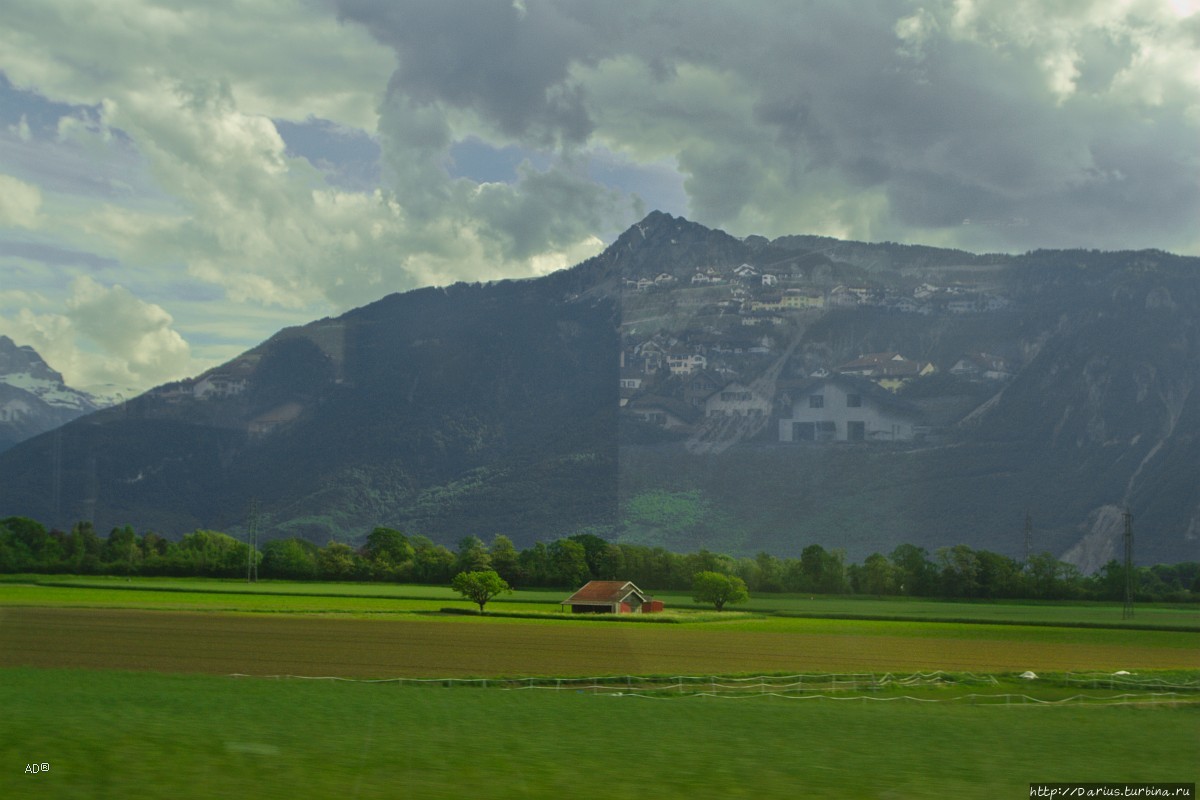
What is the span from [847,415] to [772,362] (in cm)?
1179

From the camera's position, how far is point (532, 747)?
1295 centimetres

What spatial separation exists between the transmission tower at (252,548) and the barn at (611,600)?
101 ft

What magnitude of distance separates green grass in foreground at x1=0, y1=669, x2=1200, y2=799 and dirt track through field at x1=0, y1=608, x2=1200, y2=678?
1167 centimetres

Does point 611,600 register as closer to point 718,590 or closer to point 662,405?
point 718,590

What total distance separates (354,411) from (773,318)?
164 ft

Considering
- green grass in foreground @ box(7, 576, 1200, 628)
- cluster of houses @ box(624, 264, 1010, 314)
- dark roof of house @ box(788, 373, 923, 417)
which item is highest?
cluster of houses @ box(624, 264, 1010, 314)

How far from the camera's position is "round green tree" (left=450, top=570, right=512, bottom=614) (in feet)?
209

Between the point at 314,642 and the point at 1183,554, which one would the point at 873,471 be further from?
the point at 314,642

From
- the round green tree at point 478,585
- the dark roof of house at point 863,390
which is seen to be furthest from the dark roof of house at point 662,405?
the round green tree at point 478,585

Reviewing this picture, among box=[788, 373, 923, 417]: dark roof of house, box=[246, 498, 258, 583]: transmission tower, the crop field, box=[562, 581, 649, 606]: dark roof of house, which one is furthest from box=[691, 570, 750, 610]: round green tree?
box=[788, 373, 923, 417]: dark roof of house

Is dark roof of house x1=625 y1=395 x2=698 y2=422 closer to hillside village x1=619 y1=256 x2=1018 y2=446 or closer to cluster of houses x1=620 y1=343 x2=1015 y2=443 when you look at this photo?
cluster of houses x1=620 y1=343 x2=1015 y2=443

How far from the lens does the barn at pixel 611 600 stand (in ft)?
212

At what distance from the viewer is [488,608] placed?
6562 cm

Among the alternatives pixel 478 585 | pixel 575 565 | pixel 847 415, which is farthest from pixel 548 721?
pixel 847 415
